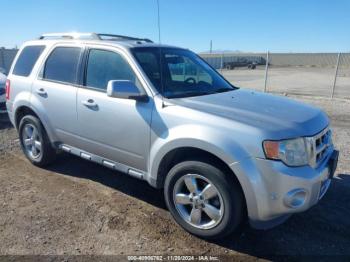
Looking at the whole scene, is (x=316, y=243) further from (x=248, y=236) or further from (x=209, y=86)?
(x=209, y=86)

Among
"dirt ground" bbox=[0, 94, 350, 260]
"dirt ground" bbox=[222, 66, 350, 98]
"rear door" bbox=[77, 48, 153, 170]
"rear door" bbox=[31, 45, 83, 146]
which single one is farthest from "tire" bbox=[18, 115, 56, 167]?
"dirt ground" bbox=[222, 66, 350, 98]

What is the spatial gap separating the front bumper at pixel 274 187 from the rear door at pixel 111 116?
3.86 ft

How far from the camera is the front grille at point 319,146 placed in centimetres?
302

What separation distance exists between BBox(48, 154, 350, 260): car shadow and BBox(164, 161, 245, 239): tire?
0.75 ft

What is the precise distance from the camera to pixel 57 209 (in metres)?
3.91

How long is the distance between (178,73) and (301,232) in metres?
2.39

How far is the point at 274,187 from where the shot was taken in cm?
281

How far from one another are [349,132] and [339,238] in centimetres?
484

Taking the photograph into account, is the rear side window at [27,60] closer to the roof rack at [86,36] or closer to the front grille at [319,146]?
the roof rack at [86,36]

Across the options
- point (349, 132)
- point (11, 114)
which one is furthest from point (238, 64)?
point (11, 114)

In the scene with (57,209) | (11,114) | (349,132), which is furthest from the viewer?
(349,132)

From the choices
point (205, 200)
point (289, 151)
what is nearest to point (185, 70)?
point (205, 200)

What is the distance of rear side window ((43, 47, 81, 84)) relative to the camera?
4.35 m

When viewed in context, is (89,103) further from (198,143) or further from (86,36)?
(198,143)
